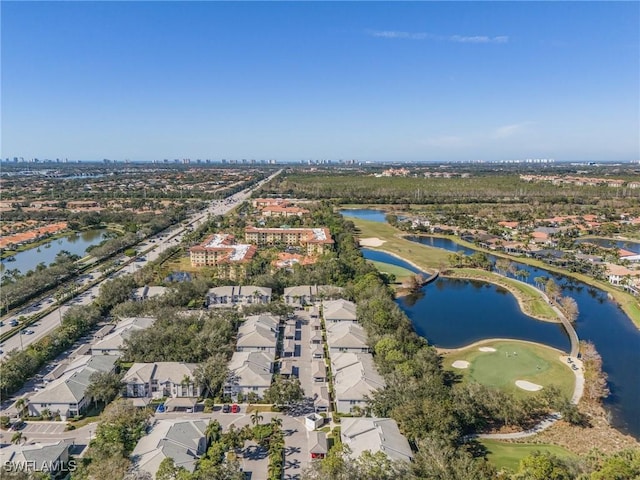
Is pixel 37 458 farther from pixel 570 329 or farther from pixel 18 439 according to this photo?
pixel 570 329

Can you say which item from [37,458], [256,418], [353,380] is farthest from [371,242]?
[37,458]

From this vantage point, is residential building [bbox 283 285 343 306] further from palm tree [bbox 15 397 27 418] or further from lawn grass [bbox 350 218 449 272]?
palm tree [bbox 15 397 27 418]

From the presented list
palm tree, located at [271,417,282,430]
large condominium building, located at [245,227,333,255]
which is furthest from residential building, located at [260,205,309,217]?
palm tree, located at [271,417,282,430]

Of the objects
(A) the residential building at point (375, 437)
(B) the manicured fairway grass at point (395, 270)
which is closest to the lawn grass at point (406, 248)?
(B) the manicured fairway grass at point (395, 270)

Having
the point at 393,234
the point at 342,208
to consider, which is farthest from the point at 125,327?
the point at 342,208

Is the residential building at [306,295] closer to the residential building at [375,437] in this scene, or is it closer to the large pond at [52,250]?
the residential building at [375,437]

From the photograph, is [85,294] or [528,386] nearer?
[528,386]
